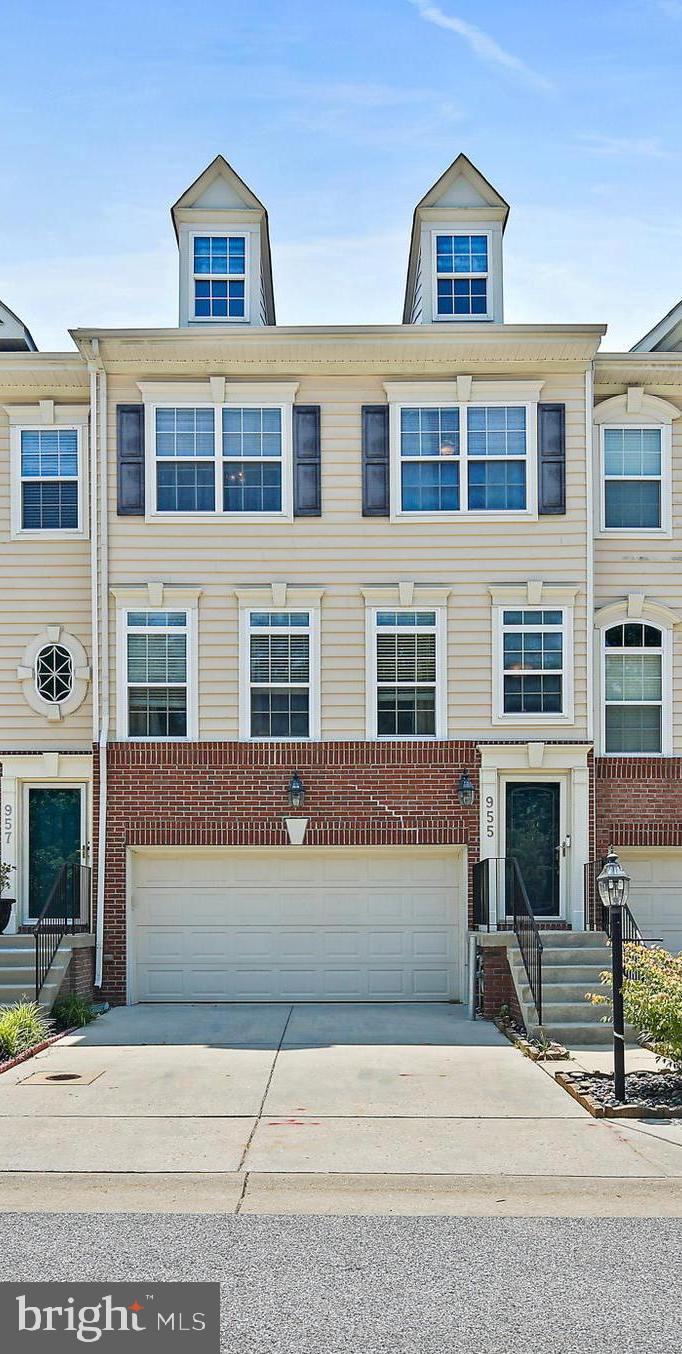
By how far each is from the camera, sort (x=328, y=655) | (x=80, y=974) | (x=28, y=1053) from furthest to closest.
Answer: (x=328, y=655)
(x=80, y=974)
(x=28, y=1053)

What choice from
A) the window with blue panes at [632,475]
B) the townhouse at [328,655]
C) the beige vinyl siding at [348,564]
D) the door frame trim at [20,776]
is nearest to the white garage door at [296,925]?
the townhouse at [328,655]

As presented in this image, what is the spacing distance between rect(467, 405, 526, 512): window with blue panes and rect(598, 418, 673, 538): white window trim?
1.12 metres

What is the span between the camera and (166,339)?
1545cm

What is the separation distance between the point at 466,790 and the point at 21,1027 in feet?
19.1

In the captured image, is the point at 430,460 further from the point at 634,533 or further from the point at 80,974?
the point at 80,974

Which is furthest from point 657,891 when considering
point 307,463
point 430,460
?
point 307,463

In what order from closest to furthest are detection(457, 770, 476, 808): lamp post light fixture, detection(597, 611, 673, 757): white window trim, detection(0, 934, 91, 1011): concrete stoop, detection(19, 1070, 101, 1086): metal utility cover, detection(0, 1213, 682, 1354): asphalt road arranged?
detection(0, 1213, 682, 1354): asphalt road → detection(19, 1070, 101, 1086): metal utility cover → detection(0, 934, 91, 1011): concrete stoop → detection(457, 770, 476, 808): lamp post light fixture → detection(597, 611, 673, 757): white window trim

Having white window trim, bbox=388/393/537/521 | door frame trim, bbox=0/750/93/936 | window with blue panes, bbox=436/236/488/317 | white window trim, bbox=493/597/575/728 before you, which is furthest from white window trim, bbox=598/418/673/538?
door frame trim, bbox=0/750/93/936

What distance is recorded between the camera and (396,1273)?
6.44m

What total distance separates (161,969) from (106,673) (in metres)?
3.72

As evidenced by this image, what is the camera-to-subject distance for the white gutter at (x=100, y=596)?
15344 millimetres

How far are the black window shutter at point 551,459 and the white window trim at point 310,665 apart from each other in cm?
314

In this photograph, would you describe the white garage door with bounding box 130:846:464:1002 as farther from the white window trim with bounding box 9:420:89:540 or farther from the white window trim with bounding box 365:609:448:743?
the white window trim with bounding box 9:420:89:540

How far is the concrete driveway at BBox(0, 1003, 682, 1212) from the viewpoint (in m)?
8.04
